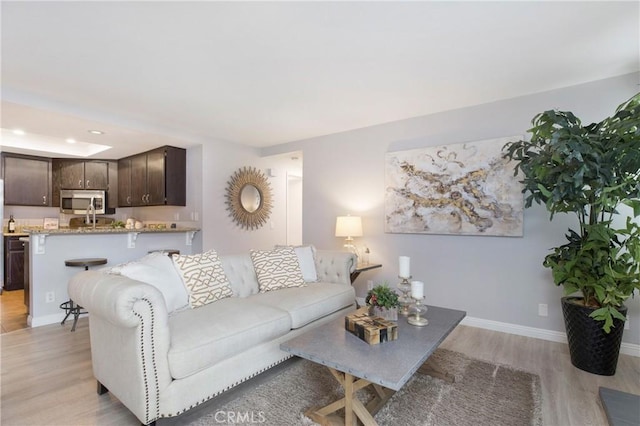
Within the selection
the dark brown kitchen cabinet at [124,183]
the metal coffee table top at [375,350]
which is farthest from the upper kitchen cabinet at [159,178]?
the metal coffee table top at [375,350]

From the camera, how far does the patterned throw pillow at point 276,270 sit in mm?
2809

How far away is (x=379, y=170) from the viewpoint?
400 cm

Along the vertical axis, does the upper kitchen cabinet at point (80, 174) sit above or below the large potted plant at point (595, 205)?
above

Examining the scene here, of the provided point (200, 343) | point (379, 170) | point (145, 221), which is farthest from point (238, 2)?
point (145, 221)

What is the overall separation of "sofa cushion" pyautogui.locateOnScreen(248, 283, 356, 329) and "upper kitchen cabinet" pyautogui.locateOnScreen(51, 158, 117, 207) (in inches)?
187

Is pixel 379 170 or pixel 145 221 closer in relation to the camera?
pixel 379 170

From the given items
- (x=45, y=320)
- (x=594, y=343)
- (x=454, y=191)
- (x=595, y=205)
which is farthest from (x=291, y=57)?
(x=45, y=320)

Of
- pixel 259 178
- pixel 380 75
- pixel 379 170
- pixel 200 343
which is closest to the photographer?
pixel 200 343

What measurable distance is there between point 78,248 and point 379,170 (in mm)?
3742

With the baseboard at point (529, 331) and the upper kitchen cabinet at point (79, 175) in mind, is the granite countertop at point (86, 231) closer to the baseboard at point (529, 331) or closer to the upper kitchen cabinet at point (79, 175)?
the upper kitchen cabinet at point (79, 175)

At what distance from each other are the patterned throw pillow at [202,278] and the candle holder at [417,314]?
4.58 feet

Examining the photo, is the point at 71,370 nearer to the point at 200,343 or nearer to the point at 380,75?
the point at 200,343

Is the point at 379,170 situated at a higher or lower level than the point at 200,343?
higher

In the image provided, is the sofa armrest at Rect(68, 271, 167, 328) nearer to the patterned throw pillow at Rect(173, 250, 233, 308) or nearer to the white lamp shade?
the patterned throw pillow at Rect(173, 250, 233, 308)
